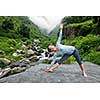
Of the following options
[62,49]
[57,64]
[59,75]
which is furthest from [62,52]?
[59,75]

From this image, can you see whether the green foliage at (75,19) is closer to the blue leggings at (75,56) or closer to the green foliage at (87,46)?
the green foliage at (87,46)

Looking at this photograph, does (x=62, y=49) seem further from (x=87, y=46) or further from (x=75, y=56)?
(x=87, y=46)

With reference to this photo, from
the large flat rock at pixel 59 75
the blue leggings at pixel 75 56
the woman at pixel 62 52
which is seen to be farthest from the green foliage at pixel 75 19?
the large flat rock at pixel 59 75

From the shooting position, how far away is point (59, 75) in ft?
21.8

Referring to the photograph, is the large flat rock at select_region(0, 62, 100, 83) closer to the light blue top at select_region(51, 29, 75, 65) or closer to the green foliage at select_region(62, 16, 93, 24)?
the light blue top at select_region(51, 29, 75, 65)

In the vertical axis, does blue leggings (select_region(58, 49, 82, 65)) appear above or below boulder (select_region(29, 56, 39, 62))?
above

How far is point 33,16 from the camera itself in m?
6.68

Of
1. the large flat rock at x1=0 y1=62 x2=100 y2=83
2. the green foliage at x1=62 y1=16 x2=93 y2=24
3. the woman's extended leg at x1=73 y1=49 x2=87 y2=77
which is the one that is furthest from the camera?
the green foliage at x1=62 y1=16 x2=93 y2=24

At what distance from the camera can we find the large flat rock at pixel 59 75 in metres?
6.54

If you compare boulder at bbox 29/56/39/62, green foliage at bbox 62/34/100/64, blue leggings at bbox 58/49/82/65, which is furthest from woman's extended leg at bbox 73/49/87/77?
boulder at bbox 29/56/39/62

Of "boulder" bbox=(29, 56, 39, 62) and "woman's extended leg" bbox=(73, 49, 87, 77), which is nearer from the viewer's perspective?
"woman's extended leg" bbox=(73, 49, 87, 77)

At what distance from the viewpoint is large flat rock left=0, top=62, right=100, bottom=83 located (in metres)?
6.54
